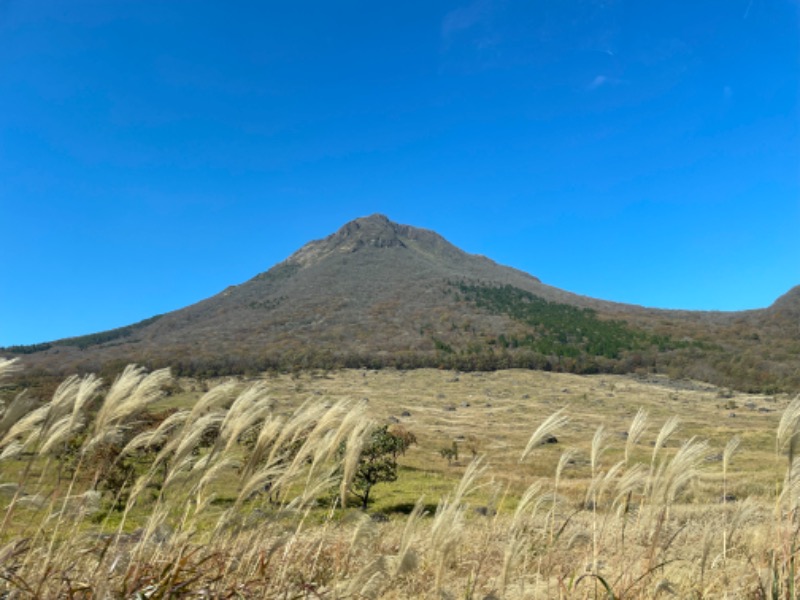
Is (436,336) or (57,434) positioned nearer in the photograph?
(57,434)

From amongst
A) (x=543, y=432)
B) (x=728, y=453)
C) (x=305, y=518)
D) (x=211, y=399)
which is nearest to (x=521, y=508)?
(x=543, y=432)

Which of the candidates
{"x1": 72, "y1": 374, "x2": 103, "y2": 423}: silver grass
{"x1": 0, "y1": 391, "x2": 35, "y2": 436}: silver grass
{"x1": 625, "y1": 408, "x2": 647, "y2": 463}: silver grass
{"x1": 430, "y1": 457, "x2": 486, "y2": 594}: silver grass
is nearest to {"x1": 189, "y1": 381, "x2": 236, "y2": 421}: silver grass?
{"x1": 72, "y1": 374, "x2": 103, "y2": 423}: silver grass

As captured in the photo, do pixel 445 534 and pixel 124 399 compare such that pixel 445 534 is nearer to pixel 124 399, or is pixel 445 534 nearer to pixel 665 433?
pixel 665 433

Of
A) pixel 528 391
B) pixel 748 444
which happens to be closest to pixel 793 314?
pixel 528 391

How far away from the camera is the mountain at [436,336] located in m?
105

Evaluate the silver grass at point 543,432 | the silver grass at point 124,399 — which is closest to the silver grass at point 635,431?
the silver grass at point 543,432

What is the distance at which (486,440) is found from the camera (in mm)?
46000

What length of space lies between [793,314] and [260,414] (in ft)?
601

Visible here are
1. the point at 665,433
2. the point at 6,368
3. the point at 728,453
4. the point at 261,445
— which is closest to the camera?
the point at 261,445

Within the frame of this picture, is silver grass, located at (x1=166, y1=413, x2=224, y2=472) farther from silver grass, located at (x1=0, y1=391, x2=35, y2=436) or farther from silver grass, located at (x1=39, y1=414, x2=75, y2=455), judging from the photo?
silver grass, located at (x1=0, y1=391, x2=35, y2=436)

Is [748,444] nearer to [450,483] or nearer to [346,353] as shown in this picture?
[450,483]

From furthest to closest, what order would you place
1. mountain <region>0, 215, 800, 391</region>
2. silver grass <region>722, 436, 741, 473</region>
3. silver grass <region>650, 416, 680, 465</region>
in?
mountain <region>0, 215, 800, 391</region> → silver grass <region>722, 436, 741, 473</region> → silver grass <region>650, 416, 680, 465</region>

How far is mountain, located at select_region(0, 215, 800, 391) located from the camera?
105m

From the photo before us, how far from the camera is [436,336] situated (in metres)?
136
